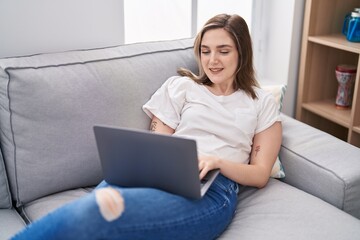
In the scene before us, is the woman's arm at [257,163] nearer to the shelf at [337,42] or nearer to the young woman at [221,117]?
the young woman at [221,117]

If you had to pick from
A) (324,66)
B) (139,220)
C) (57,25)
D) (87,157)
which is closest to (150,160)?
(139,220)

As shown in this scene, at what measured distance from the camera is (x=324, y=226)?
1.21 m

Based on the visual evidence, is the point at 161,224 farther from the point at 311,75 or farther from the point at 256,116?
the point at 311,75

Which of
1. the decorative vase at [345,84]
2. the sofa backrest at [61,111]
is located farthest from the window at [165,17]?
the decorative vase at [345,84]

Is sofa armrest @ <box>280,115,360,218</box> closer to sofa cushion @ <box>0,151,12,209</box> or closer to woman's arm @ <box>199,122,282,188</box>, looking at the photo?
woman's arm @ <box>199,122,282,188</box>

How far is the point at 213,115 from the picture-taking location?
1427 mm

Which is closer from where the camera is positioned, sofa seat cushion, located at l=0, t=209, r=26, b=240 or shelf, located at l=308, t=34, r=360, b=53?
sofa seat cushion, located at l=0, t=209, r=26, b=240

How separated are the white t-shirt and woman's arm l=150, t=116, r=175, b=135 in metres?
0.02

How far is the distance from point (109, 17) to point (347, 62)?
4.08 feet

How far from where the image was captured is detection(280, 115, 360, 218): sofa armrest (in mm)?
1321

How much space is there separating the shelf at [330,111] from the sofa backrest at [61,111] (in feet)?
3.13

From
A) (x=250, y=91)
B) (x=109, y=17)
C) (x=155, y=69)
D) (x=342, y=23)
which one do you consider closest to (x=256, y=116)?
(x=250, y=91)

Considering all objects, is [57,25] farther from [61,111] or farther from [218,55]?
[218,55]

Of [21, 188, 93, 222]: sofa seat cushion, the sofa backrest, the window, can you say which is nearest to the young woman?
the sofa backrest
